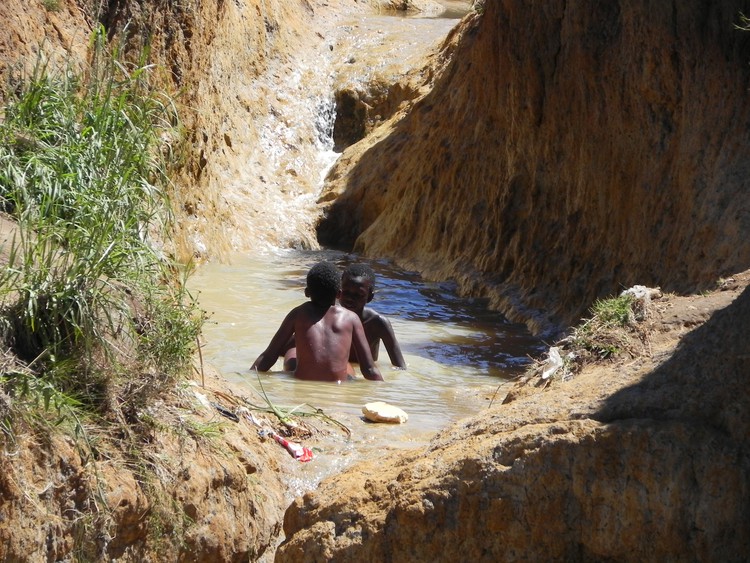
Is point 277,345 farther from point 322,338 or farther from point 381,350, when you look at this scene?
point 381,350

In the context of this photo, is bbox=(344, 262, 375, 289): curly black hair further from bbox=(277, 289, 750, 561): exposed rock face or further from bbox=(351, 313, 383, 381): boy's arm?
bbox=(277, 289, 750, 561): exposed rock face

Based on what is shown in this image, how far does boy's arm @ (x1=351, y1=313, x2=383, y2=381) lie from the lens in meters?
8.13

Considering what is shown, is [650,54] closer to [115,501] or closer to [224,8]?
[115,501]

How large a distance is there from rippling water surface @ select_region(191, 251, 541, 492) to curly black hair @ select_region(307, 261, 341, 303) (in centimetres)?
60

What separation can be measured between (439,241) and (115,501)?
11808mm

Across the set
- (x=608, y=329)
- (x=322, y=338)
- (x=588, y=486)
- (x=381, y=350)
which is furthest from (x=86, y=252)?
(x=381, y=350)

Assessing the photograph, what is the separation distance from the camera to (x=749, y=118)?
9242 mm

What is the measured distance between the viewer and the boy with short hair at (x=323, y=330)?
7.94 m

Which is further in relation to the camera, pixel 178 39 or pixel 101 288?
pixel 178 39

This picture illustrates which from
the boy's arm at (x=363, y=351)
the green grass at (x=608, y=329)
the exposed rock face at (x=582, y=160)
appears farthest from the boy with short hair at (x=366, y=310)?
the green grass at (x=608, y=329)

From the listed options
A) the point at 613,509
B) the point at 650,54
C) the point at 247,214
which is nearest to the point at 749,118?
the point at 650,54

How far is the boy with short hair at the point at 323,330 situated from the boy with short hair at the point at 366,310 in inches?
29.3

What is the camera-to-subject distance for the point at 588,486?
12.8ft

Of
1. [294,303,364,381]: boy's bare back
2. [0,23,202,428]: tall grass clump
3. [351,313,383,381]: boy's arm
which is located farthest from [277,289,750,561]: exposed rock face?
[351,313,383,381]: boy's arm
